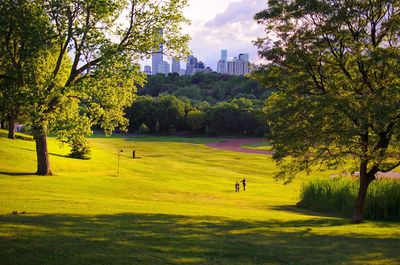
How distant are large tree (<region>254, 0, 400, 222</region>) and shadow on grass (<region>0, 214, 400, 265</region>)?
5.36 metres

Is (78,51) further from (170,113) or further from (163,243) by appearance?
(170,113)

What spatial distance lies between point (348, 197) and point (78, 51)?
73.7 ft

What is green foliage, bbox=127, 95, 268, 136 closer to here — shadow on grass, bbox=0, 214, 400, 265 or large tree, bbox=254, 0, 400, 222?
large tree, bbox=254, 0, 400, 222

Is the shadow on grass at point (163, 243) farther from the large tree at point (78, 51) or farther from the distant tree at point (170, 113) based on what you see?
the distant tree at point (170, 113)

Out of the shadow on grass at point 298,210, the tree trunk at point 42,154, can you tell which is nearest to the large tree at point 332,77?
the shadow on grass at point 298,210

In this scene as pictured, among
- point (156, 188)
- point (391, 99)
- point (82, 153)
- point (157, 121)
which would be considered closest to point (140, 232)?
point (391, 99)

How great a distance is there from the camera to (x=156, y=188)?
3772 centimetres

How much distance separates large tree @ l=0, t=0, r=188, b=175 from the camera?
98.8ft

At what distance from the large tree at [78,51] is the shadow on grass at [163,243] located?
15.5m

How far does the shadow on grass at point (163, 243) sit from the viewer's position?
35.9 feet

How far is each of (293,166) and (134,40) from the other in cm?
1621

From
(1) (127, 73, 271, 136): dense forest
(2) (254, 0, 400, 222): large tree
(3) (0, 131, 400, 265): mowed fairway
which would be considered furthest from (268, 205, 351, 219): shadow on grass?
(1) (127, 73, 271, 136): dense forest

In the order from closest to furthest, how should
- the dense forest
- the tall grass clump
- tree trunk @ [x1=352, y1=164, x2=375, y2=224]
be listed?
tree trunk @ [x1=352, y1=164, x2=375, y2=224]
the tall grass clump
the dense forest

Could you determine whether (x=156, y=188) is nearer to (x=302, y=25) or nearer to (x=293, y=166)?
(x=293, y=166)
